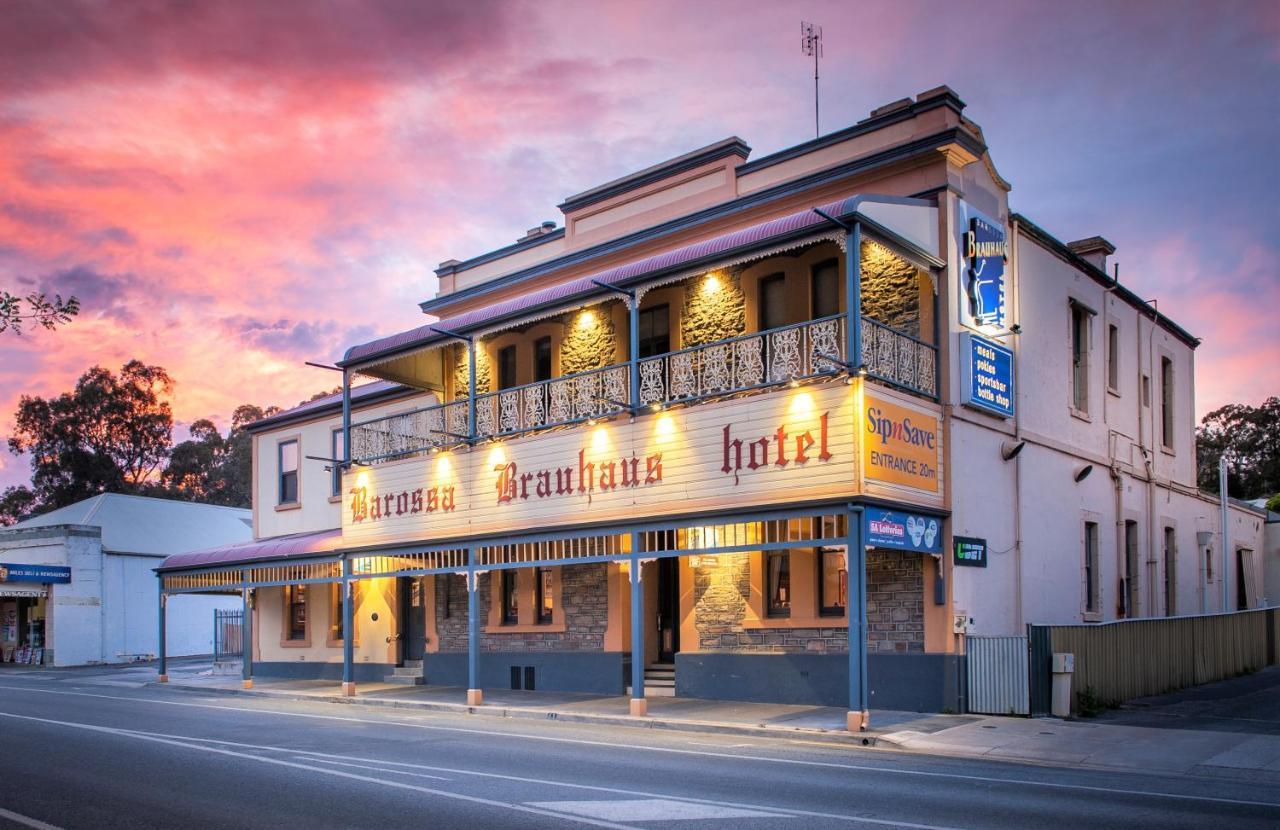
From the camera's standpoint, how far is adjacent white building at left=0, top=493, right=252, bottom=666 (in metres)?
41.5

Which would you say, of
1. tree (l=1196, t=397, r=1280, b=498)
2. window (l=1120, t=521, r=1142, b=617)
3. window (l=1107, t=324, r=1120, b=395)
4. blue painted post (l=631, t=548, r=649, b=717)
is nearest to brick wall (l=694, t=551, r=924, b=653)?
blue painted post (l=631, t=548, r=649, b=717)

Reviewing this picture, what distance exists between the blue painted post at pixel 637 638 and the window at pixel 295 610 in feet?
48.4

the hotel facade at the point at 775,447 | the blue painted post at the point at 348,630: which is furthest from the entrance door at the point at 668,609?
the blue painted post at the point at 348,630

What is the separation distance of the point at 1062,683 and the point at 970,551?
2.42 m

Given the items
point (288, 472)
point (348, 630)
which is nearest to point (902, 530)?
point (348, 630)

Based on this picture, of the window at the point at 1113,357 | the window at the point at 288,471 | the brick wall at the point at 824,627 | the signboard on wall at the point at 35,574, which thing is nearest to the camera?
the brick wall at the point at 824,627

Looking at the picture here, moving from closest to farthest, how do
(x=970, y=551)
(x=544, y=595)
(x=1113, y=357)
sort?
1. (x=970, y=551)
2. (x=1113, y=357)
3. (x=544, y=595)

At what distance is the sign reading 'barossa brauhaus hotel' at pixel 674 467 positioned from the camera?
55.1 ft

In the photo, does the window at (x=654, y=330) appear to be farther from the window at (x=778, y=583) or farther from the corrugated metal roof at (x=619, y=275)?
the window at (x=778, y=583)

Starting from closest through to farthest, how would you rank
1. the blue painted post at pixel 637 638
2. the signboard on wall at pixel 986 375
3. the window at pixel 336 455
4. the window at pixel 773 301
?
the signboard on wall at pixel 986 375, the blue painted post at pixel 637 638, the window at pixel 773 301, the window at pixel 336 455

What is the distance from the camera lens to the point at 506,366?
85.1 ft

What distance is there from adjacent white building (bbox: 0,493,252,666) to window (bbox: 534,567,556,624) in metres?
23.9

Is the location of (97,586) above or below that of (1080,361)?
below

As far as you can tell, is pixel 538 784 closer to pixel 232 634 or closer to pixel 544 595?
pixel 544 595
